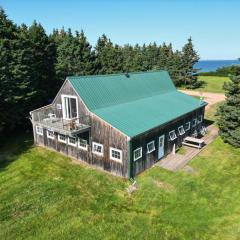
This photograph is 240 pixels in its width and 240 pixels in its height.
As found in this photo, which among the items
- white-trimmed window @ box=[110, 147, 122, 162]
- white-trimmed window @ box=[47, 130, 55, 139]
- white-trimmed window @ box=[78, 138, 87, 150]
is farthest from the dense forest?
white-trimmed window @ box=[110, 147, 122, 162]

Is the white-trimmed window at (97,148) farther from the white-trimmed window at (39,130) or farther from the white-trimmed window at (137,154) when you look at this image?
the white-trimmed window at (39,130)

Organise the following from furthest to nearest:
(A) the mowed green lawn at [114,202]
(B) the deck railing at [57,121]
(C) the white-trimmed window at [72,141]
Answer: (C) the white-trimmed window at [72,141] → (B) the deck railing at [57,121] → (A) the mowed green lawn at [114,202]

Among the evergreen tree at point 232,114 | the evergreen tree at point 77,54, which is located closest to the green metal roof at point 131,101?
the evergreen tree at point 232,114

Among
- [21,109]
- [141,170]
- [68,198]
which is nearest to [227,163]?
[141,170]

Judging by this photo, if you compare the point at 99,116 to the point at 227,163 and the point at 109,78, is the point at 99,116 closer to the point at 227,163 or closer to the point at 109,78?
the point at 109,78

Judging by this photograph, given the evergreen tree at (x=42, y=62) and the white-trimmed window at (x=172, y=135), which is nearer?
the white-trimmed window at (x=172, y=135)

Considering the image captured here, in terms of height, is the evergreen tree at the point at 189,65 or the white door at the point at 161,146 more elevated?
the evergreen tree at the point at 189,65

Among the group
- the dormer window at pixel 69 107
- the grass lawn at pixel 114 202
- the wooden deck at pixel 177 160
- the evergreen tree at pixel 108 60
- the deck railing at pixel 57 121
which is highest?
the evergreen tree at pixel 108 60

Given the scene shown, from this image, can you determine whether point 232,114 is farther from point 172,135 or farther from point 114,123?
point 114,123
